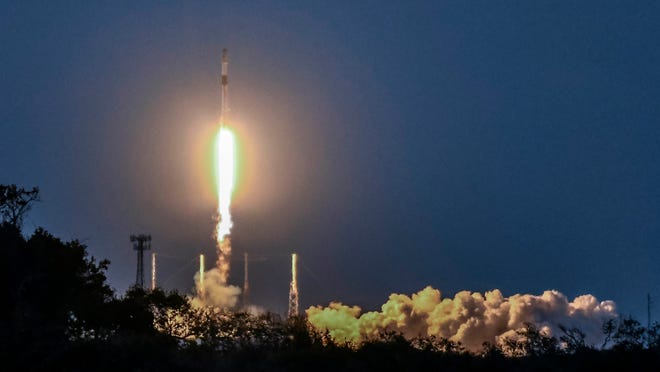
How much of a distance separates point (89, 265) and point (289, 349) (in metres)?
29.0

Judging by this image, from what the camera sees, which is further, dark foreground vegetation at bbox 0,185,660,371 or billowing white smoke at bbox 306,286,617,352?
billowing white smoke at bbox 306,286,617,352

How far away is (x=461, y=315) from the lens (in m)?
102

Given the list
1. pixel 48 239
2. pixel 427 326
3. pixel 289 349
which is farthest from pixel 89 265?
pixel 427 326

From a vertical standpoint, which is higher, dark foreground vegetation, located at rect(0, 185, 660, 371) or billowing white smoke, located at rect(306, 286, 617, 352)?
billowing white smoke, located at rect(306, 286, 617, 352)

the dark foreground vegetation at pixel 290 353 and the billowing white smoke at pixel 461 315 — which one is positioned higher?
the billowing white smoke at pixel 461 315

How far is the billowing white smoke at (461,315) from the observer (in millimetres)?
99875

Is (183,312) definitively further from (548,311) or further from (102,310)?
(548,311)

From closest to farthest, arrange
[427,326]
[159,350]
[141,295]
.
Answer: [159,350], [141,295], [427,326]

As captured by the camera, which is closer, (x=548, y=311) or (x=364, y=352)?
(x=364, y=352)

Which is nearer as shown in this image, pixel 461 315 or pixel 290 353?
pixel 290 353

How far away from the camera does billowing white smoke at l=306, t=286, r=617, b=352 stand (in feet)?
328

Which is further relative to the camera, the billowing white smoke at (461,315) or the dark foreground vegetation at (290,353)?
the billowing white smoke at (461,315)

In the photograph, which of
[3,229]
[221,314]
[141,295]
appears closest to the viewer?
[3,229]

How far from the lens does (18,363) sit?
25656mm
